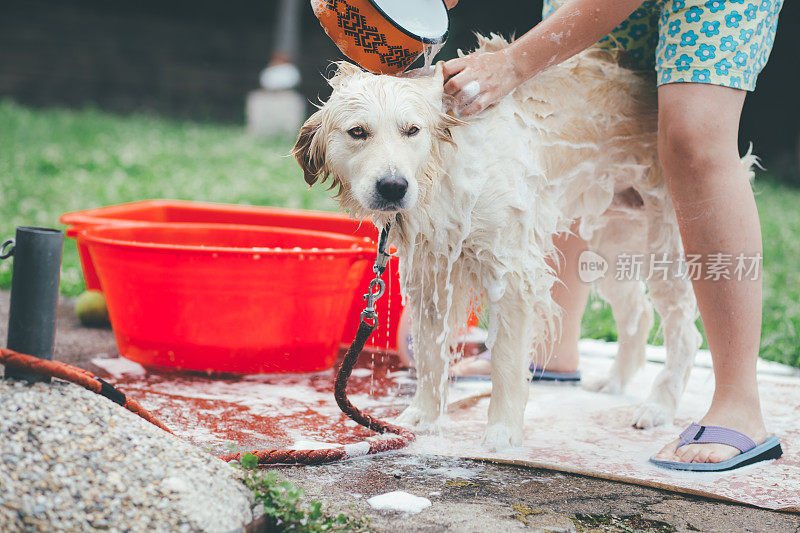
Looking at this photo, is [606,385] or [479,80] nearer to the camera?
[479,80]

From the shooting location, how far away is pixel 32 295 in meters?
1.79

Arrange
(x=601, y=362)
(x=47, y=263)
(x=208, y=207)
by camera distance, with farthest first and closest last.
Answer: (x=208, y=207) → (x=601, y=362) → (x=47, y=263)

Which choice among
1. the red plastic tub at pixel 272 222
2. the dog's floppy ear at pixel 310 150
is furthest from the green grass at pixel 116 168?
the dog's floppy ear at pixel 310 150

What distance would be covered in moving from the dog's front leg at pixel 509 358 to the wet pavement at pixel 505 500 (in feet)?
0.69

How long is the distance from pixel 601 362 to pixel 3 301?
2.91 metres

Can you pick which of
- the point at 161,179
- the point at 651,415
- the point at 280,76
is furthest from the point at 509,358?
the point at 280,76

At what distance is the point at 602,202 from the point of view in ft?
9.22

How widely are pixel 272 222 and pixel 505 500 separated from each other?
101 inches

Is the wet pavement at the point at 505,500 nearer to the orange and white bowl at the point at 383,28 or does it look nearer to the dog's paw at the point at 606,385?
the dog's paw at the point at 606,385

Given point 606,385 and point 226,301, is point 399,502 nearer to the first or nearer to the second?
point 226,301

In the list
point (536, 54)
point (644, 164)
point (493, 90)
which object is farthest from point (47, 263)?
point (644, 164)

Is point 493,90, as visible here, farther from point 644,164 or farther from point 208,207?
point 208,207

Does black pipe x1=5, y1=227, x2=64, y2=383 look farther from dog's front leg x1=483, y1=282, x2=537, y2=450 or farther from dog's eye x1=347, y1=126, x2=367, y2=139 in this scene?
dog's front leg x1=483, y1=282, x2=537, y2=450

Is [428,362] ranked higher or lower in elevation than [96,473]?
higher
